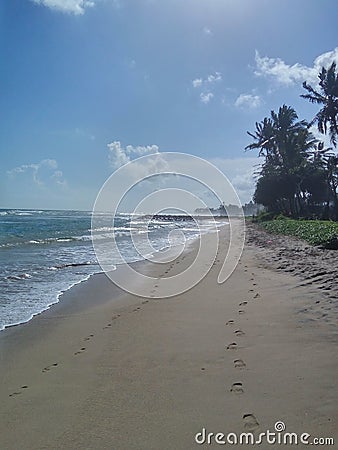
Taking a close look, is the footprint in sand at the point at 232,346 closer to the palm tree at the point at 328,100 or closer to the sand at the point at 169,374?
the sand at the point at 169,374

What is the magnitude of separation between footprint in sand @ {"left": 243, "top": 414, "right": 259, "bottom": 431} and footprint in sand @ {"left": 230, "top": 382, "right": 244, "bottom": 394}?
40cm

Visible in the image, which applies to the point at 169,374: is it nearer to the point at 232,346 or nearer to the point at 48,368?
the point at 232,346

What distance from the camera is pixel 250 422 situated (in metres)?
3.02

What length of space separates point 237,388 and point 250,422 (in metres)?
0.57

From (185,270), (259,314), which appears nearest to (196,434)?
(259,314)

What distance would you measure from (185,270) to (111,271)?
255 cm

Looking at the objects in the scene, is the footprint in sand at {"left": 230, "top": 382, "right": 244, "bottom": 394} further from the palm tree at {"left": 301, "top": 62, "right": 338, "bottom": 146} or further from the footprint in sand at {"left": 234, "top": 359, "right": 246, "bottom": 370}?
the palm tree at {"left": 301, "top": 62, "right": 338, "bottom": 146}

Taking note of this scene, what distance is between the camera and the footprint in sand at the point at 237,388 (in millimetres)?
3525

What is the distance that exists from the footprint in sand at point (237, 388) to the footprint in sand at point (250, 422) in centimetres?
40

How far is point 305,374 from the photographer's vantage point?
3768 mm

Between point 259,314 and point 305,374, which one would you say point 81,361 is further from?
point 259,314

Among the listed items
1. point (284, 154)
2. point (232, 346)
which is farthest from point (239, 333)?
point (284, 154)

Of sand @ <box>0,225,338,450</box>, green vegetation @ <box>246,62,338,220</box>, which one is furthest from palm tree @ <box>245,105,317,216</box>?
sand @ <box>0,225,338,450</box>

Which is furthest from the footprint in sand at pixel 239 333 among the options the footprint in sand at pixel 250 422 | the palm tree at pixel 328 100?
the palm tree at pixel 328 100
